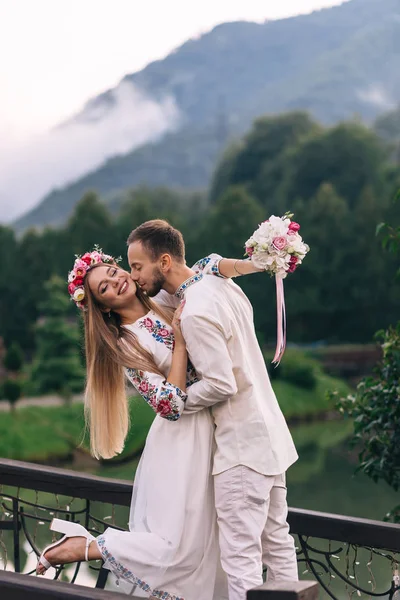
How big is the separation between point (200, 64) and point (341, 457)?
36.1 metres

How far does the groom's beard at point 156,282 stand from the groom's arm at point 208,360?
0.61ft

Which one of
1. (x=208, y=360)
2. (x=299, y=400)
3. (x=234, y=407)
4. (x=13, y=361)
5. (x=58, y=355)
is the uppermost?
(x=208, y=360)

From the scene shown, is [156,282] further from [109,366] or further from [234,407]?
[234,407]

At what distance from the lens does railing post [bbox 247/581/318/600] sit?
1.95 meters

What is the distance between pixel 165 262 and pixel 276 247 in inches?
13.2

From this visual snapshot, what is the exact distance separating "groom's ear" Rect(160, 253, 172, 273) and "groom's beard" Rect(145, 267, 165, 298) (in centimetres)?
1

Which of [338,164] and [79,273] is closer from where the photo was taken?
[79,273]

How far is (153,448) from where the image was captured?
9.09ft

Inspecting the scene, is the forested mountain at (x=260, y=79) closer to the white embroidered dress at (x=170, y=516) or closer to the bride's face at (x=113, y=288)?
the bride's face at (x=113, y=288)

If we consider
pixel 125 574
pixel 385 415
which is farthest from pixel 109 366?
pixel 385 415

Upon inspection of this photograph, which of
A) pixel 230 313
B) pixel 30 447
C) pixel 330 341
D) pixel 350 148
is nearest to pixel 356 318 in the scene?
pixel 330 341

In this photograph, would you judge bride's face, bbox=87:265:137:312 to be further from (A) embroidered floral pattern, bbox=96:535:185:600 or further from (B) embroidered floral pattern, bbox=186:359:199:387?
(A) embroidered floral pattern, bbox=96:535:185:600

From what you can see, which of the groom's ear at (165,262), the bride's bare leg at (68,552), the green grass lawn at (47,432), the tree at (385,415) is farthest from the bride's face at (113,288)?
the green grass lawn at (47,432)

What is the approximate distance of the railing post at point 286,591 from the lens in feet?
6.41
